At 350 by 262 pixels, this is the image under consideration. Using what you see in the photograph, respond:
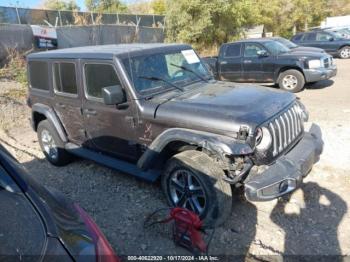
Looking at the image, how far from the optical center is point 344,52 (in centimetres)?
1691

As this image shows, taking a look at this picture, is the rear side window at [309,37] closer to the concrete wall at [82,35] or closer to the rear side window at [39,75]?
the concrete wall at [82,35]

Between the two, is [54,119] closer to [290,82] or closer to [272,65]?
[272,65]

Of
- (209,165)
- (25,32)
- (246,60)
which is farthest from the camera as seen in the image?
(25,32)

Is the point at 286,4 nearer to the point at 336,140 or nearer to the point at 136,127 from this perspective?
the point at 336,140

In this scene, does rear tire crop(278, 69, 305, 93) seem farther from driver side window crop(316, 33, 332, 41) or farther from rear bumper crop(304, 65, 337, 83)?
driver side window crop(316, 33, 332, 41)

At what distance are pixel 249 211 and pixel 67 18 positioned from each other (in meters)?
19.2

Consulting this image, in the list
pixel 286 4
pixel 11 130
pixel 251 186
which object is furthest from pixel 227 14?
pixel 251 186

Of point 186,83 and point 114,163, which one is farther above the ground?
point 186,83

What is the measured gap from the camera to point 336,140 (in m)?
5.61

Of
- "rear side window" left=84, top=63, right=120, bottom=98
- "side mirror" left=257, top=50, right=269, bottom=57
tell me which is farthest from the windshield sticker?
"side mirror" left=257, top=50, right=269, bottom=57

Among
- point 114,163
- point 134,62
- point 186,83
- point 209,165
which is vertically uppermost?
point 134,62

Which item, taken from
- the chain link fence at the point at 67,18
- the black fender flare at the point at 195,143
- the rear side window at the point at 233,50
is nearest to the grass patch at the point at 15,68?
the chain link fence at the point at 67,18

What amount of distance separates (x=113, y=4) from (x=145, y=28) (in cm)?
1517

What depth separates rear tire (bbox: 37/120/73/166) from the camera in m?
5.32
